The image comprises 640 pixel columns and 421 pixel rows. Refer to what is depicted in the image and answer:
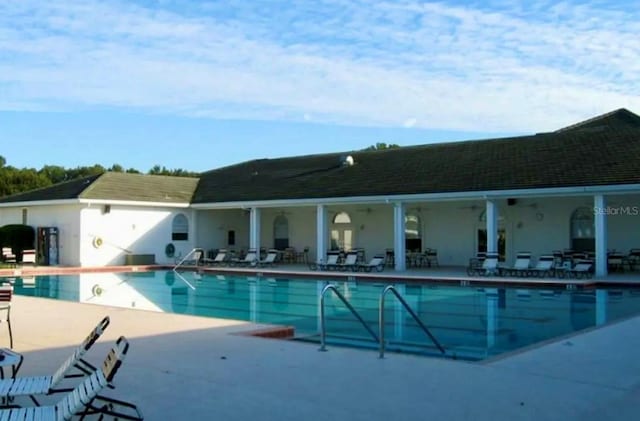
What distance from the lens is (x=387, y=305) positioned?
1692 centimetres

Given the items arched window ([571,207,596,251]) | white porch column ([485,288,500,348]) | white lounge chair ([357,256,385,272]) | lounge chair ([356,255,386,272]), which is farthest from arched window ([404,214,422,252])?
white porch column ([485,288,500,348])

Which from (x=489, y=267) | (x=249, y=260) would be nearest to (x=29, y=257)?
(x=249, y=260)

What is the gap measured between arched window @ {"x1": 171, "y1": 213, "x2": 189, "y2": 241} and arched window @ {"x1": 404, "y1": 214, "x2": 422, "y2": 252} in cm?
1072

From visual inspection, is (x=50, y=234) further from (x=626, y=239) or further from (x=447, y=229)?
(x=626, y=239)

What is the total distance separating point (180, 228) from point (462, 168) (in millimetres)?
13871

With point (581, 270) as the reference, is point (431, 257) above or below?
above

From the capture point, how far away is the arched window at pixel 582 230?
Answer: 82.6 feet

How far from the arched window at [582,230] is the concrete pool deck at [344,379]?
50.8ft

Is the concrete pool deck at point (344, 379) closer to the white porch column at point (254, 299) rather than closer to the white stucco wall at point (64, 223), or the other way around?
the white porch column at point (254, 299)

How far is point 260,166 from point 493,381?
30.8 meters

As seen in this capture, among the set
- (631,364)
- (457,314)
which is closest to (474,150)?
(457,314)

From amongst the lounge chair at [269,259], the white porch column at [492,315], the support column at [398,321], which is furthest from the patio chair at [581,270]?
the lounge chair at [269,259]

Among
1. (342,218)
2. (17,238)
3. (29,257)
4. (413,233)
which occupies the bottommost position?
(29,257)

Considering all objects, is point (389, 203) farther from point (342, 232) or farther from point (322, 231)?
point (342, 232)
